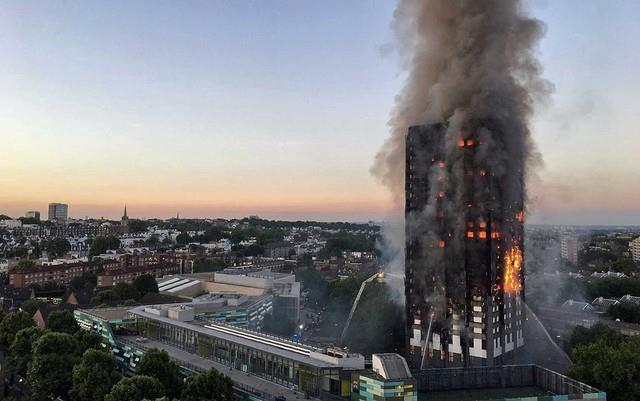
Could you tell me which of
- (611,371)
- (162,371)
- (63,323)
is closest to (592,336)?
(611,371)

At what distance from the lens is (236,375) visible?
1342 inches

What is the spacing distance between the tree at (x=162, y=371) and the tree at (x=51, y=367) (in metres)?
6.91

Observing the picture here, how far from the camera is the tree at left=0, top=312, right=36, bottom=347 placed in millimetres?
46188

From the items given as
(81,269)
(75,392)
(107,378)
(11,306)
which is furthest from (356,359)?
(81,269)

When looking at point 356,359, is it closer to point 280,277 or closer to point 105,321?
point 105,321

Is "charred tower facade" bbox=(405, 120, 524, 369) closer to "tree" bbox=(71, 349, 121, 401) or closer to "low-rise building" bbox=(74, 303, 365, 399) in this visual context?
"low-rise building" bbox=(74, 303, 365, 399)

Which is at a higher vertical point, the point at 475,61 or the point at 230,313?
the point at 475,61

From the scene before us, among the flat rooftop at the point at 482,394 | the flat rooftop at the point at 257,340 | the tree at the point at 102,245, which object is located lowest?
the flat rooftop at the point at 482,394

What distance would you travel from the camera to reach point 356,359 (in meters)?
29.8

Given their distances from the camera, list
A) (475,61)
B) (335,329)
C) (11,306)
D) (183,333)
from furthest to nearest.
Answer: (11,306), (335,329), (475,61), (183,333)

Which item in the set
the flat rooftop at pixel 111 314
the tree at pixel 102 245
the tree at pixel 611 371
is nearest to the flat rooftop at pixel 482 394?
the tree at pixel 611 371

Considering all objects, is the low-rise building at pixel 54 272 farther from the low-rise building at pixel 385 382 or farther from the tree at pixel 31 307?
the low-rise building at pixel 385 382

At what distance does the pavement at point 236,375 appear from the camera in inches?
1203

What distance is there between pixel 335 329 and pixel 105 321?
1024 inches
